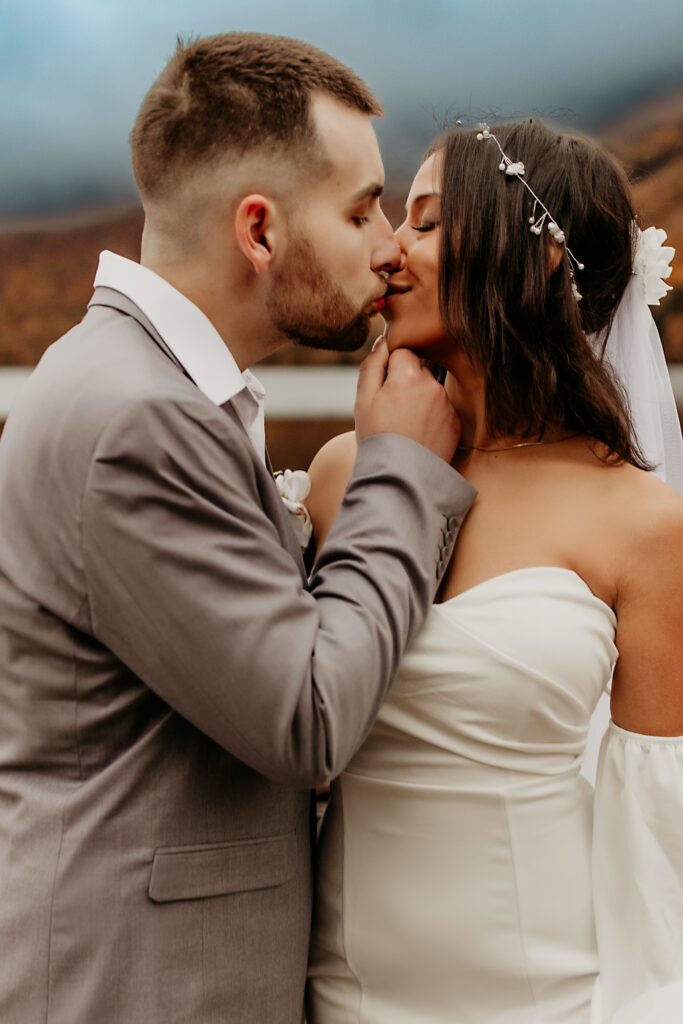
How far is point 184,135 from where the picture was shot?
108 centimetres

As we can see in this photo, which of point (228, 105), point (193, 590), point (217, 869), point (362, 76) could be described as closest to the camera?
point (193, 590)

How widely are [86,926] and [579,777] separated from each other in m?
0.67

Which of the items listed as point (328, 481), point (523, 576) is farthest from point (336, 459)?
point (523, 576)

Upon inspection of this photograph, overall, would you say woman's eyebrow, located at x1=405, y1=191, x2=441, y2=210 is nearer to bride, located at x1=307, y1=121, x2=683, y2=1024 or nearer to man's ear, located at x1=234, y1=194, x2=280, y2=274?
bride, located at x1=307, y1=121, x2=683, y2=1024

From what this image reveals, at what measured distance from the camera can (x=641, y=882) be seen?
1152mm

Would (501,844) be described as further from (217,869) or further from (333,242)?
(333,242)

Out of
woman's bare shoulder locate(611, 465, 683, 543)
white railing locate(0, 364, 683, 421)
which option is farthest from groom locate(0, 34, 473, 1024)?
white railing locate(0, 364, 683, 421)

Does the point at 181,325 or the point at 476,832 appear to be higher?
the point at 181,325

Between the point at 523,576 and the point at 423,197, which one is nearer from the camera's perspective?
the point at 523,576

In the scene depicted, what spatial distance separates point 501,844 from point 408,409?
0.55 metres

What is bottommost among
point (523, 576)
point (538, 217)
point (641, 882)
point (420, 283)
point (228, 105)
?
point (641, 882)

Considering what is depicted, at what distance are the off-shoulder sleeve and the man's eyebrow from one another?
2.44 feet

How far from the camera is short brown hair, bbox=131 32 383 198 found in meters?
1.08

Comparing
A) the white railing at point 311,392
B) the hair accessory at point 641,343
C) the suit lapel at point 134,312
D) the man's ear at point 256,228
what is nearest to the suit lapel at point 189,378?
the suit lapel at point 134,312
